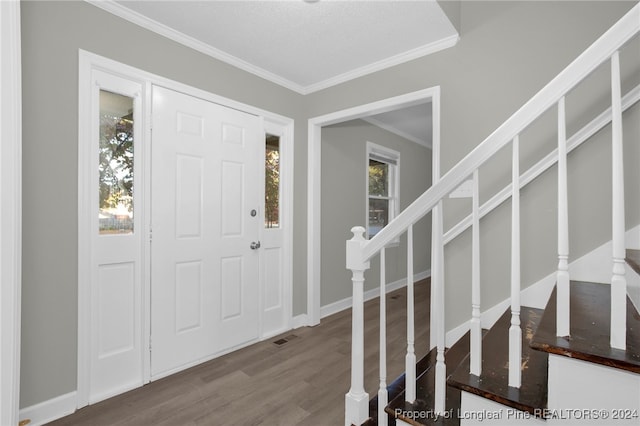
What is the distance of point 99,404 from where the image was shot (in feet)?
6.34

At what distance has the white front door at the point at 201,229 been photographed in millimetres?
2273

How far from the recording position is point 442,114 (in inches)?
95.1

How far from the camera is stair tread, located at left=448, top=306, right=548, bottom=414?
3.40 ft

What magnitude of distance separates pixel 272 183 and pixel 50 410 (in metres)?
2.25

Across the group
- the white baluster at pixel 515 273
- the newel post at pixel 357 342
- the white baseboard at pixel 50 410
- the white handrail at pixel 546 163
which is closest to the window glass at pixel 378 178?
the white handrail at pixel 546 163

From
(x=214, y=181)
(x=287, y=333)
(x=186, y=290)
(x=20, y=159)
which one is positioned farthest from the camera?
(x=287, y=333)

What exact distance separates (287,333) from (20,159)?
249 cm

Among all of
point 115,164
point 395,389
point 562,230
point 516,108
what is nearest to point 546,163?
point 516,108

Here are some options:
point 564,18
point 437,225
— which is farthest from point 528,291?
point 564,18

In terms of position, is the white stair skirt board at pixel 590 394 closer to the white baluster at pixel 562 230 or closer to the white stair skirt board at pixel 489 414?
the white stair skirt board at pixel 489 414

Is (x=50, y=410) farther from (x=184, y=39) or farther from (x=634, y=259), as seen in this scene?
(x=634, y=259)

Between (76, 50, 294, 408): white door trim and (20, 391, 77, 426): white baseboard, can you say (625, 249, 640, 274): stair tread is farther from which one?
(20, 391, 77, 426): white baseboard

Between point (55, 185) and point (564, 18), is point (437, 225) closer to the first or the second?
point (564, 18)

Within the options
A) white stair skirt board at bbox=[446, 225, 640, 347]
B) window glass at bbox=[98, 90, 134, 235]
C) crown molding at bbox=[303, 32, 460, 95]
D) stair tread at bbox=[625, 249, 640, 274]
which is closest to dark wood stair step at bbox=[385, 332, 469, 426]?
white stair skirt board at bbox=[446, 225, 640, 347]
